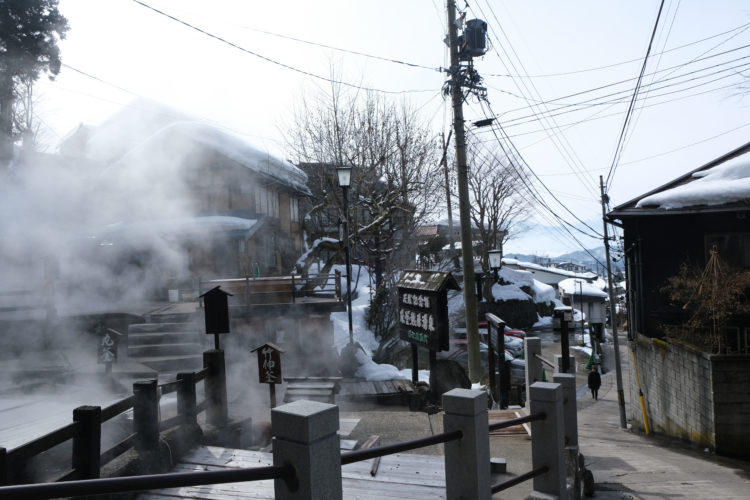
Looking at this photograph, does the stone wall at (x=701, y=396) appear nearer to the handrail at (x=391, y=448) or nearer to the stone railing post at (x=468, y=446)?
the stone railing post at (x=468, y=446)

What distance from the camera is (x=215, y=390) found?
7.86 metres

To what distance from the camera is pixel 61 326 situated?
1450 cm

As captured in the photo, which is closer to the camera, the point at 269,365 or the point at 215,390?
the point at 215,390

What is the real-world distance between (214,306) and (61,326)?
320 inches

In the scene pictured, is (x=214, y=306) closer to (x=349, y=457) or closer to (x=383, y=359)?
(x=349, y=457)

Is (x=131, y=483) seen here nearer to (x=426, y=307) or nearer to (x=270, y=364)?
(x=270, y=364)

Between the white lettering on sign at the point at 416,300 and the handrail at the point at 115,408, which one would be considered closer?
the handrail at the point at 115,408

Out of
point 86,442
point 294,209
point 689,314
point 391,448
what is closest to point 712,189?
point 689,314

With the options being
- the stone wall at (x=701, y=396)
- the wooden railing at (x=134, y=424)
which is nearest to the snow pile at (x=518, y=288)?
the stone wall at (x=701, y=396)

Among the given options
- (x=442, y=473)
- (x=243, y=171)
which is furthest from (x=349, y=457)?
(x=243, y=171)

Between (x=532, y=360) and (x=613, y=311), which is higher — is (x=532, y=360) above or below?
above

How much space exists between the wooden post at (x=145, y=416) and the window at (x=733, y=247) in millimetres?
15838

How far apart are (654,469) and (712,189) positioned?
9.44 metres

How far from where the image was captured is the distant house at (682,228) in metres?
14.5
